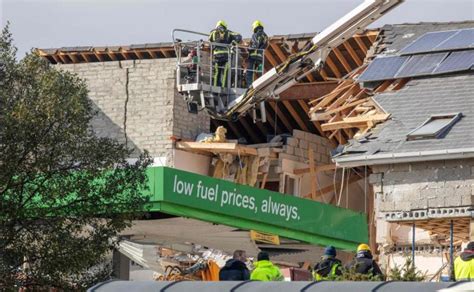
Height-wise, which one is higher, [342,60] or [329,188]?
[342,60]

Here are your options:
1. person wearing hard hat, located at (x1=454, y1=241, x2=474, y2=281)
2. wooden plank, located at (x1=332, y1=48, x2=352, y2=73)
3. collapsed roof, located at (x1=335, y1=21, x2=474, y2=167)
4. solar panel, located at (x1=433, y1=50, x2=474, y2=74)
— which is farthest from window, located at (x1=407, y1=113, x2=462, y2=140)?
person wearing hard hat, located at (x1=454, y1=241, x2=474, y2=281)

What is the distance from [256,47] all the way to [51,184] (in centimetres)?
1343

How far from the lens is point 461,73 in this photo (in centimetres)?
3906

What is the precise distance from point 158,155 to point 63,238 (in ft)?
54.2

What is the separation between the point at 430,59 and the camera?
4003cm

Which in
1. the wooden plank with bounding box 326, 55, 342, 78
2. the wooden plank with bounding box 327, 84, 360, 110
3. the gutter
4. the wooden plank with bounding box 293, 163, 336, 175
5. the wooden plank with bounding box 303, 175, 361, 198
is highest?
the wooden plank with bounding box 326, 55, 342, 78

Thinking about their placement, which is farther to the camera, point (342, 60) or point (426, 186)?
point (342, 60)

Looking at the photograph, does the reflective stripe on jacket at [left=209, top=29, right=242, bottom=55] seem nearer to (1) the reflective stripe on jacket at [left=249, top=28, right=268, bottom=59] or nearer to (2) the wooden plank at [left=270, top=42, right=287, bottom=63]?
(1) the reflective stripe on jacket at [left=249, top=28, right=268, bottom=59]

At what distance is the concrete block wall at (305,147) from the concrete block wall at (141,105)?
2358 mm

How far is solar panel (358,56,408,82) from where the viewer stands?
40.2 m

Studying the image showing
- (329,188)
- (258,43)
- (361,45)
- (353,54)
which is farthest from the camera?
(329,188)

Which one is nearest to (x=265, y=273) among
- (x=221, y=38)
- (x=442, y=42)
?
(x=442, y=42)

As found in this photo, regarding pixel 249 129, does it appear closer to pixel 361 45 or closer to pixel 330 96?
pixel 361 45

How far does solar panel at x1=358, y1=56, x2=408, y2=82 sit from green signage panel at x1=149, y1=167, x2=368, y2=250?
10.7ft
